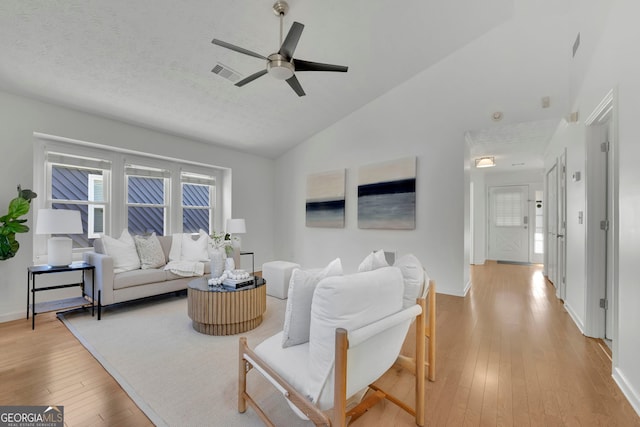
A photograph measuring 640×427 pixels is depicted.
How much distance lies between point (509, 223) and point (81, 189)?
31.4 ft

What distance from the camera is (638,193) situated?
175cm

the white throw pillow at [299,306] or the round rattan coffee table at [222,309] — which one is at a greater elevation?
the white throw pillow at [299,306]

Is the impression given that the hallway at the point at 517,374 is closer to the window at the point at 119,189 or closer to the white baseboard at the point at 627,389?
the white baseboard at the point at 627,389

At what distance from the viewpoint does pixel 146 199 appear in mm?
4848

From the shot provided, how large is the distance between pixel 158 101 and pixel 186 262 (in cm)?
231

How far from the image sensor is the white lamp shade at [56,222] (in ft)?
10.0

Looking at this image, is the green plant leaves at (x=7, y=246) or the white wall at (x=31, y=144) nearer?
the green plant leaves at (x=7, y=246)

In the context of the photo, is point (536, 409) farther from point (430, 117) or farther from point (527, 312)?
point (430, 117)

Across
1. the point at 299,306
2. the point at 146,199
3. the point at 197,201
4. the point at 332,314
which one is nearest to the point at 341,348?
the point at 332,314

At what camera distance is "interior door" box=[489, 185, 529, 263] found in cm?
757

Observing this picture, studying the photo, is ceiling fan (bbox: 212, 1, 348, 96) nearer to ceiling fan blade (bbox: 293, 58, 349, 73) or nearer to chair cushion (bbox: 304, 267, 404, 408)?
ceiling fan blade (bbox: 293, 58, 349, 73)

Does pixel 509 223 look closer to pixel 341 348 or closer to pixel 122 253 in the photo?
pixel 341 348

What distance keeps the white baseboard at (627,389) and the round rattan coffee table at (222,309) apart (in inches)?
115

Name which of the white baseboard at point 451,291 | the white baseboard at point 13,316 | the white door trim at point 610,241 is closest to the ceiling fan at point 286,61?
the white door trim at point 610,241
